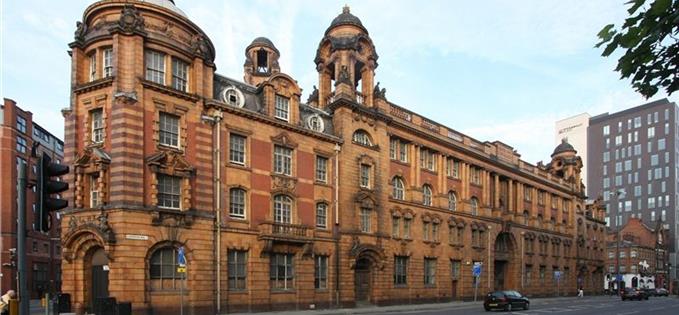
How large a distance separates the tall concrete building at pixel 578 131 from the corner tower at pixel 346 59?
366ft

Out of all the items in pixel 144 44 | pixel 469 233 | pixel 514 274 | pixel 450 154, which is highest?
pixel 144 44

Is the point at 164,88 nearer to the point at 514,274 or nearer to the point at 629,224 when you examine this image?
the point at 514,274

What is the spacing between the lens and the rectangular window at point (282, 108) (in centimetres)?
3853

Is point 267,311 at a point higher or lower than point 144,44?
lower

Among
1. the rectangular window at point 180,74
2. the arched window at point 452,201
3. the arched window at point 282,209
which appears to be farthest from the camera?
the arched window at point 452,201

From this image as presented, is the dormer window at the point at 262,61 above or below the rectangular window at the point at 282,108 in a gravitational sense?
above

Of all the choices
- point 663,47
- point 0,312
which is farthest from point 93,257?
point 663,47

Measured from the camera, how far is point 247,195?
118ft

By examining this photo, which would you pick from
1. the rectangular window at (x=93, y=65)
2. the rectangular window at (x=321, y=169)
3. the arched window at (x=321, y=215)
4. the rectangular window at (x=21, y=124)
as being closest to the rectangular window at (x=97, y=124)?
the rectangular window at (x=93, y=65)

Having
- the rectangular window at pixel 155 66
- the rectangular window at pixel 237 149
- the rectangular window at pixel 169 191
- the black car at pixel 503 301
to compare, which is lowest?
the black car at pixel 503 301

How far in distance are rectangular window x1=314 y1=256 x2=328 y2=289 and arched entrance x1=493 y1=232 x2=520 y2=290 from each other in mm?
27972

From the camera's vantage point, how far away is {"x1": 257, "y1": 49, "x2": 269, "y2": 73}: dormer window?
52969 mm

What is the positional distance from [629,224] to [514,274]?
82.3m

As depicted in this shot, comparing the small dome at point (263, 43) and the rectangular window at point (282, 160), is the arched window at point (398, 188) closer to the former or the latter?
the rectangular window at point (282, 160)
